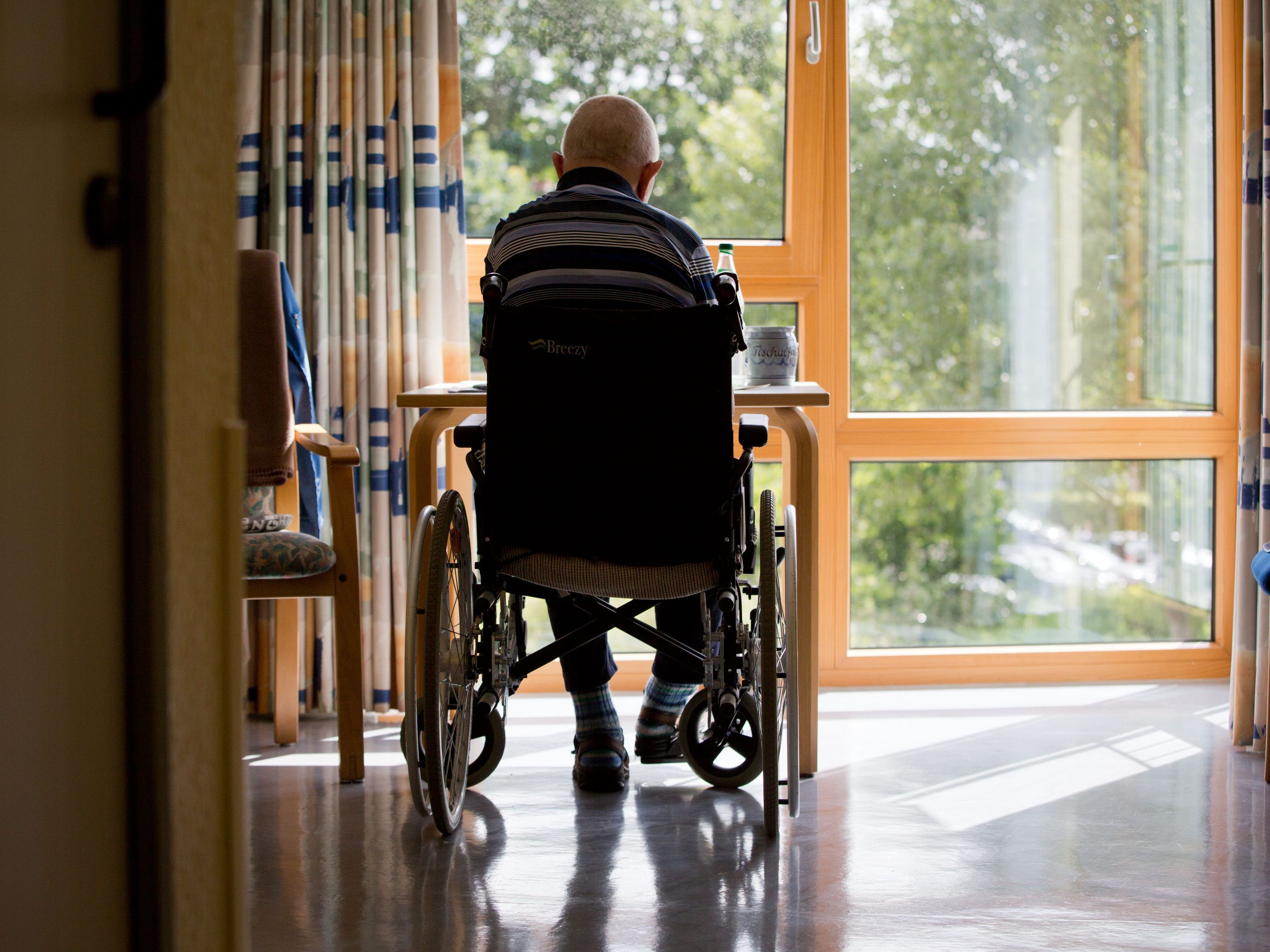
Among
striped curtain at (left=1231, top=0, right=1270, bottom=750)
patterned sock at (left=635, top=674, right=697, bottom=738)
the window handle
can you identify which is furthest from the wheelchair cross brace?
the window handle

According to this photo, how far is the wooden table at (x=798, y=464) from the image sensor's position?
2215 mm

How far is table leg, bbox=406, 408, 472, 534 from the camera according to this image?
2.28 meters

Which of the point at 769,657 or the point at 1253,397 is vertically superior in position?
the point at 1253,397

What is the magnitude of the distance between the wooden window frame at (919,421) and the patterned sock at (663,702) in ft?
2.42

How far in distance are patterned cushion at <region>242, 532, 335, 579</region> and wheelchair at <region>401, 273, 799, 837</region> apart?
37cm

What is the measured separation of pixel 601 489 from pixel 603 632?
0.34 meters

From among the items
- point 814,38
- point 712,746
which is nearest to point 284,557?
point 712,746

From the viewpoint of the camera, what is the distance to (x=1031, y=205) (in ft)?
9.98

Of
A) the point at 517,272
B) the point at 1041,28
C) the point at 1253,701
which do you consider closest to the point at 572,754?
the point at 517,272

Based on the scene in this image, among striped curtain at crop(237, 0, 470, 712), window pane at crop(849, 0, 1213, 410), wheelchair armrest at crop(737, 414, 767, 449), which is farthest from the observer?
window pane at crop(849, 0, 1213, 410)

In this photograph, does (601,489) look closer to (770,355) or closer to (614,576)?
(614,576)

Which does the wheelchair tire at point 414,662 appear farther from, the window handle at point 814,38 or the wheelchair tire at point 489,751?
the window handle at point 814,38

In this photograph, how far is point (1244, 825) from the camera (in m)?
2.00

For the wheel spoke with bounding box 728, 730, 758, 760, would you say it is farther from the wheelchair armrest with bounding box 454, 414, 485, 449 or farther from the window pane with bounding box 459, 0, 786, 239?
the window pane with bounding box 459, 0, 786, 239
